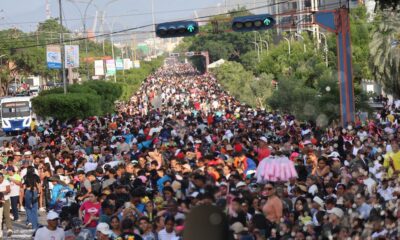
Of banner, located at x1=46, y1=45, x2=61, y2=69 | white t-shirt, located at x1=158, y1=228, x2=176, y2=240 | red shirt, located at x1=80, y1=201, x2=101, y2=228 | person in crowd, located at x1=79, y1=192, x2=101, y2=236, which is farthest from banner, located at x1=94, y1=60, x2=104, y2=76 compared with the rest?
white t-shirt, located at x1=158, y1=228, x2=176, y2=240

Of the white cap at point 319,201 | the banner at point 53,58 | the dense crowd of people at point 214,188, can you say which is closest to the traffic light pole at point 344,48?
the dense crowd of people at point 214,188

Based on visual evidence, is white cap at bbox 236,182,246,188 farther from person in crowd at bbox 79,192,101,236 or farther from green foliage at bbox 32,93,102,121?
green foliage at bbox 32,93,102,121

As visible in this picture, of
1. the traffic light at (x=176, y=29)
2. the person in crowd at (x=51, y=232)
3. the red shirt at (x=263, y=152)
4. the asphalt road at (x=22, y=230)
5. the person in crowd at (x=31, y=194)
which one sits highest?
the traffic light at (x=176, y=29)

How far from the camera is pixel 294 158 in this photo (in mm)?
20406

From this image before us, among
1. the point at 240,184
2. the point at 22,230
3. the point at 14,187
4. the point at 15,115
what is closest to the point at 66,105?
the point at 15,115

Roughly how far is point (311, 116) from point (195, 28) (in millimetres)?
8451

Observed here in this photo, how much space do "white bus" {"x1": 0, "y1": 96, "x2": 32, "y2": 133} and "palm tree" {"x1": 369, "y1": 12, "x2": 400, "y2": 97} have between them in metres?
19.0

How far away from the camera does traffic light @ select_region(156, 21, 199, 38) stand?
33.0 metres

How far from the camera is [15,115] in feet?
202

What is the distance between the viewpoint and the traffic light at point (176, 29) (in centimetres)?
3303

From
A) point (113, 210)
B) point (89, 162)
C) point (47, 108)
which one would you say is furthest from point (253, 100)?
Answer: point (113, 210)

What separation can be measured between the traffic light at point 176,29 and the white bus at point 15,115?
28.8 meters

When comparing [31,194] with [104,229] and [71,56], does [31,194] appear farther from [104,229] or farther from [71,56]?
[71,56]

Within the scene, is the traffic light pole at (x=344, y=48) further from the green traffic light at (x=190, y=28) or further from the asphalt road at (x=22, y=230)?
the asphalt road at (x=22, y=230)
